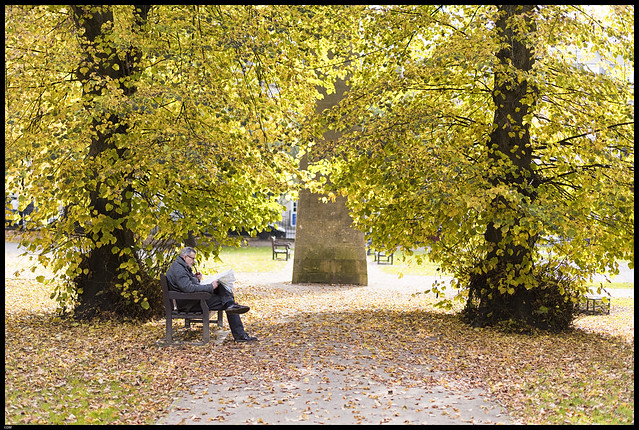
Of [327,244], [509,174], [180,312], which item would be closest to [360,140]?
[509,174]

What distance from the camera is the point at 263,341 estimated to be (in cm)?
967

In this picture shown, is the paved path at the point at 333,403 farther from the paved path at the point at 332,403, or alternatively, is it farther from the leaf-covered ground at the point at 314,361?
the leaf-covered ground at the point at 314,361

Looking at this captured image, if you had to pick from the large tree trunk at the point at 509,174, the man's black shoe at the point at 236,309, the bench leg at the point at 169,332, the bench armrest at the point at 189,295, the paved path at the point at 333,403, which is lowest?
the paved path at the point at 333,403

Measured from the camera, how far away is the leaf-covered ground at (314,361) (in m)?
6.55

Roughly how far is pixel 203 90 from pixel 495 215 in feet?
13.9

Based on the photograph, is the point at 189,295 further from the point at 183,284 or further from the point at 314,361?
the point at 314,361

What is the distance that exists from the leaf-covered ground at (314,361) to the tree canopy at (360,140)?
91cm

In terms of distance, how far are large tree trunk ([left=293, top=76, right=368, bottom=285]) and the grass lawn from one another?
5445 millimetres

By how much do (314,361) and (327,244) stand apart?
32.3ft

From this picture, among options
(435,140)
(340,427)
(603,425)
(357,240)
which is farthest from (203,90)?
(357,240)

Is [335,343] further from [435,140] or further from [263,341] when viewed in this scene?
[435,140]

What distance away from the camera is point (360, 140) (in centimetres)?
1062

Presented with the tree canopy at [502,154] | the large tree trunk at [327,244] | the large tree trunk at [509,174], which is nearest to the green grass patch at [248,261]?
the large tree trunk at [327,244]

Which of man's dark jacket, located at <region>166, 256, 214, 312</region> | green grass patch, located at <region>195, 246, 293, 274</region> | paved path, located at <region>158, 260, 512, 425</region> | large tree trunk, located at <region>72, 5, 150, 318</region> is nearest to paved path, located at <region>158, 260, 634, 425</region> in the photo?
paved path, located at <region>158, 260, 512, 425</region>
